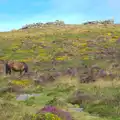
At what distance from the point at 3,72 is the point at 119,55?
14890 mm

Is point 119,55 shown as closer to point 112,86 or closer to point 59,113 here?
point 112,86

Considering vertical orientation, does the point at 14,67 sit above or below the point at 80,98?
above

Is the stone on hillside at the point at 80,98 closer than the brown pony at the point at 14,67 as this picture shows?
Yes

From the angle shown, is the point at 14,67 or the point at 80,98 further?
the point at 14,67

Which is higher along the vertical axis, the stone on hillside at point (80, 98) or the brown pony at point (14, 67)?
the brown pony at point (14, 67)

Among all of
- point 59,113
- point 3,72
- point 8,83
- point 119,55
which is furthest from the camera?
point 119,55

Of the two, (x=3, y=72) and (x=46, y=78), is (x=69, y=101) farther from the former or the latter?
(x=3, y=72)

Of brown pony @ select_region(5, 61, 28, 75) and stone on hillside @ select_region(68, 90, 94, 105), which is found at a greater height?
brown pony @ select_region(5, 61, 28, 75)

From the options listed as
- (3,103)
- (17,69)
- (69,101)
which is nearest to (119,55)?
(17,69)

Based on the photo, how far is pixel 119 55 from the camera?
1565 inches

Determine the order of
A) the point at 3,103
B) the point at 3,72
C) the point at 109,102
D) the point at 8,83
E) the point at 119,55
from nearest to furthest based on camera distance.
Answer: the point at 3,103, the point at 109,102, the point at 8,83, the point at 3,72, the point at 119,55

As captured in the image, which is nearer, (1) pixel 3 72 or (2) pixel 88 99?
(2) pixel 88 99

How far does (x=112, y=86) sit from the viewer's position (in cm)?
2033

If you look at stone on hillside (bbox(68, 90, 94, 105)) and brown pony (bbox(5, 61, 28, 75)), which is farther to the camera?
brown pony (bbox(5, 61, 28, 75))
